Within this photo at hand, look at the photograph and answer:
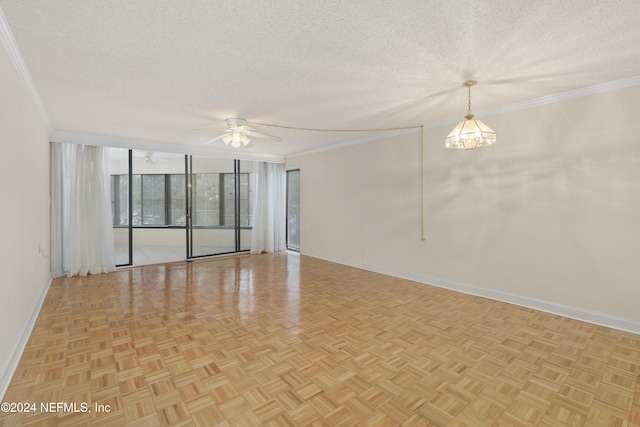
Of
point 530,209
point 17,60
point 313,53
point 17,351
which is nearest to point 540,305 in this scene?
point 530,209

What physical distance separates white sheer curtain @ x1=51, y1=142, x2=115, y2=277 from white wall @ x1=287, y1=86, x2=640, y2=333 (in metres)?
4.60

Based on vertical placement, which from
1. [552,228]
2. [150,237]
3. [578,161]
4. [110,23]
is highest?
[110,23]

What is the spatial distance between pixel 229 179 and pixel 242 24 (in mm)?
5287

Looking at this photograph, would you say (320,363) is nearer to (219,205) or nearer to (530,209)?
(530,209)

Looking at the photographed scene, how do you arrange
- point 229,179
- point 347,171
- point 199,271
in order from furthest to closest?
1. point 229,179
2. point 347,171
3. point 199,271

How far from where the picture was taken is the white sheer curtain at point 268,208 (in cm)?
693

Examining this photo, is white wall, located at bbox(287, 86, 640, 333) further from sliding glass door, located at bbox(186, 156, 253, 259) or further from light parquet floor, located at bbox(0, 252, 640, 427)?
sliding glass door, located at bbox(186, 156, 253, 259)

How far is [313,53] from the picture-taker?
7.43ft

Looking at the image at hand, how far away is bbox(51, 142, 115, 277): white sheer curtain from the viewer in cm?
470

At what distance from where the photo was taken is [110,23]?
189 cm

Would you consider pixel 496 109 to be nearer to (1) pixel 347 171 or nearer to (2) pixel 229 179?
(1) pixel 347 171

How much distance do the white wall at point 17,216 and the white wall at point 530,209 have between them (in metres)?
4.41

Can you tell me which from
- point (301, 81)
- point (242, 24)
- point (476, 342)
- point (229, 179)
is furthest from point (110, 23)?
point (229, 179)

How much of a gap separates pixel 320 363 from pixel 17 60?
11.0 ft
